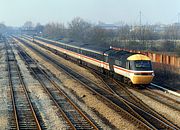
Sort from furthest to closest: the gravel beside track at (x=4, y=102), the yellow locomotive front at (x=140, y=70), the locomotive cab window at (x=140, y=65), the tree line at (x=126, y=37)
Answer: the tree line at (x=126, y=37) → the locomotive cab window at (x=140, y=65) → the yellow locomotive front at (x=140, y=70) → the gravel beside track at (x=4, y=102)

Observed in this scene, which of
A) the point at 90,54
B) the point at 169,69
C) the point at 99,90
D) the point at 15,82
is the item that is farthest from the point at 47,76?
the point at 169,69

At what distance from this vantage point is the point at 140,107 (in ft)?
60.4

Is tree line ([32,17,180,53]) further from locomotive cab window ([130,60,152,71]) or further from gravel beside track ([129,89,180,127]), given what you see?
gravel beside track ([129,89,180,127])

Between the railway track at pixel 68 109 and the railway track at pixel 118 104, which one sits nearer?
the railway track at pixel 68 109

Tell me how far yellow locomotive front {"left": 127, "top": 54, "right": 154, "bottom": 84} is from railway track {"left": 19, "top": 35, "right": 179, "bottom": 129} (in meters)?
1.17

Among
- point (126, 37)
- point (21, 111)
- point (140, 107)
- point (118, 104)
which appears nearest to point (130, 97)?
point (118, 104)

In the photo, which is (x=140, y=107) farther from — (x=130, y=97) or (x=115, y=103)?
(x=130, y=97)

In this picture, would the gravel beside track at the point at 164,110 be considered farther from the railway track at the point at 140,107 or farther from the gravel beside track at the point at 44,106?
the gravel beside track at the point at 44,106

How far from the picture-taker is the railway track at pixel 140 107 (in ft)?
49.0

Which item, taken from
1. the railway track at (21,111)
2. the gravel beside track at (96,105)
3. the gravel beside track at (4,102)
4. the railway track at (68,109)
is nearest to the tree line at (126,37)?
the gravel beside track at (96,105)

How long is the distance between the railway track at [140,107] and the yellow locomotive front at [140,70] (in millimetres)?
1165

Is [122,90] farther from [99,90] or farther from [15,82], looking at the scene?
[15,82]

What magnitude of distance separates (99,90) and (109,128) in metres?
9.39

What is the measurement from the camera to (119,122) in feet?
50.4
